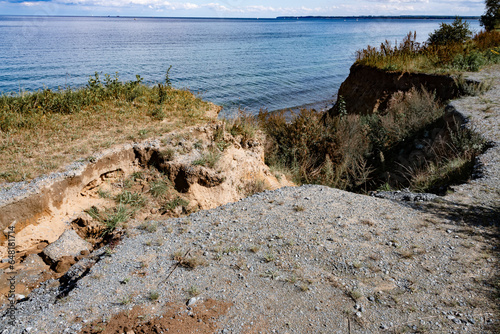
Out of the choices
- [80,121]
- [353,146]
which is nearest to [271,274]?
[80,121]

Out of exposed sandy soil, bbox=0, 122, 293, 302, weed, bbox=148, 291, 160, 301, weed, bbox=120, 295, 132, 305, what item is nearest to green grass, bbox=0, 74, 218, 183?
exposed sandy soil, bbox=0, 122, 293, 302

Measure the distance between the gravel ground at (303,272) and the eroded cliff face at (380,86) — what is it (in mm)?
8234

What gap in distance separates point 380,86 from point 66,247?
14.7 metres

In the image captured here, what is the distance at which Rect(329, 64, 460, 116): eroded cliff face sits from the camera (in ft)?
43.3

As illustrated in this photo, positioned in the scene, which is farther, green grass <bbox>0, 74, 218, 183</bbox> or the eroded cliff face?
the eroded cliff face

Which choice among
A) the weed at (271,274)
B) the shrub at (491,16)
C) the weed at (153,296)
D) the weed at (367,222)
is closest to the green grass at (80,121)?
the weed at (153,296)

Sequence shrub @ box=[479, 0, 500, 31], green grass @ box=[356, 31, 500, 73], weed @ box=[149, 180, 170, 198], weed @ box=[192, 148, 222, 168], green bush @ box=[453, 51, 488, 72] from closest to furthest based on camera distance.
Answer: weed @ box=[149, 180, 170, 198] → weed @ box=[192, 148, 222, 168] → green bush @ box=[453, 51, 488, 72] → green grass @ box=[356, 31, 500, 73] → shrub @ box=[479, 0, 500, 31]

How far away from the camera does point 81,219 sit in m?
6.03

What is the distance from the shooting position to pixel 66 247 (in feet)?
17.7

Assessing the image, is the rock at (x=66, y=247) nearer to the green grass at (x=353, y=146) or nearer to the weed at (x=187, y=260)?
the weed at (x=187, y=260)

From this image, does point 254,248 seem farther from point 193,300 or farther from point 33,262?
point 33,262

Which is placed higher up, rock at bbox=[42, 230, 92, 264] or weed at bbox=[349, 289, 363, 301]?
weed at bbox=[349, 289, 363, 301]

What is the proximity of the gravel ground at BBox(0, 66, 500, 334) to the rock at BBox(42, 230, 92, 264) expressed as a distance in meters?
0.53

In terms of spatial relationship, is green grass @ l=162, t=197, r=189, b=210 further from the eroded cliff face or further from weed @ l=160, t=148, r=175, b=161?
the eroded cliff face
